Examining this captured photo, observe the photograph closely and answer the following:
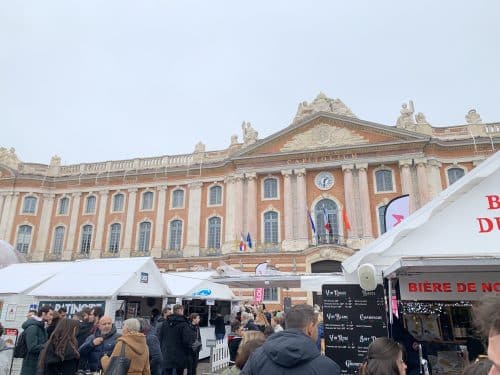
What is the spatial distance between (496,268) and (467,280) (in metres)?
0.33

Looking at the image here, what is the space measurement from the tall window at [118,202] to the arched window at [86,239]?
2.48m

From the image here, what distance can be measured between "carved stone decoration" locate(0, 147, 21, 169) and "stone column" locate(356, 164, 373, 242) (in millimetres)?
27360

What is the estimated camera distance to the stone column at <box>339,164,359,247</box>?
2315 centimetres

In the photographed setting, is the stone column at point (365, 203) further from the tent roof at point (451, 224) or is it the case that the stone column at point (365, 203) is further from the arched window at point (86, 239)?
the arched window at point (86, 239)

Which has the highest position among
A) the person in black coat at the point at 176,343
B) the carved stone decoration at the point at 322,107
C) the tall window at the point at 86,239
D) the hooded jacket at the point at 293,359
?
the carved stone decoration at the point at 322,107

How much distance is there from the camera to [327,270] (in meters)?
22.5

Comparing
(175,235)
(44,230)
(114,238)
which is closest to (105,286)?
(175,235)

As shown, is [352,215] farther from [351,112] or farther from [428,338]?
[428,338]

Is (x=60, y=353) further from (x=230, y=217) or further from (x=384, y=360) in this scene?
(x=230, y=217)

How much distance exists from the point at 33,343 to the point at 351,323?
15.9ft

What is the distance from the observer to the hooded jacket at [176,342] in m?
7.35

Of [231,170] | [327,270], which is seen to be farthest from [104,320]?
[231,170]

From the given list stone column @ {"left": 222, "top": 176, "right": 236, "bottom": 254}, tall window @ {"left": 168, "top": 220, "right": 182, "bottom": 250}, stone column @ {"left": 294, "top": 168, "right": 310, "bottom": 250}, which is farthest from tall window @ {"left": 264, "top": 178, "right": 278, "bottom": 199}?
tall window @ {"left": 168, "top": 220, "right": 182, "bottom": 250}

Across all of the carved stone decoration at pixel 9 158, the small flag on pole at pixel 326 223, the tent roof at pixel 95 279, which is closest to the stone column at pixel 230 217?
the small flag on pole at pixel 326 223
